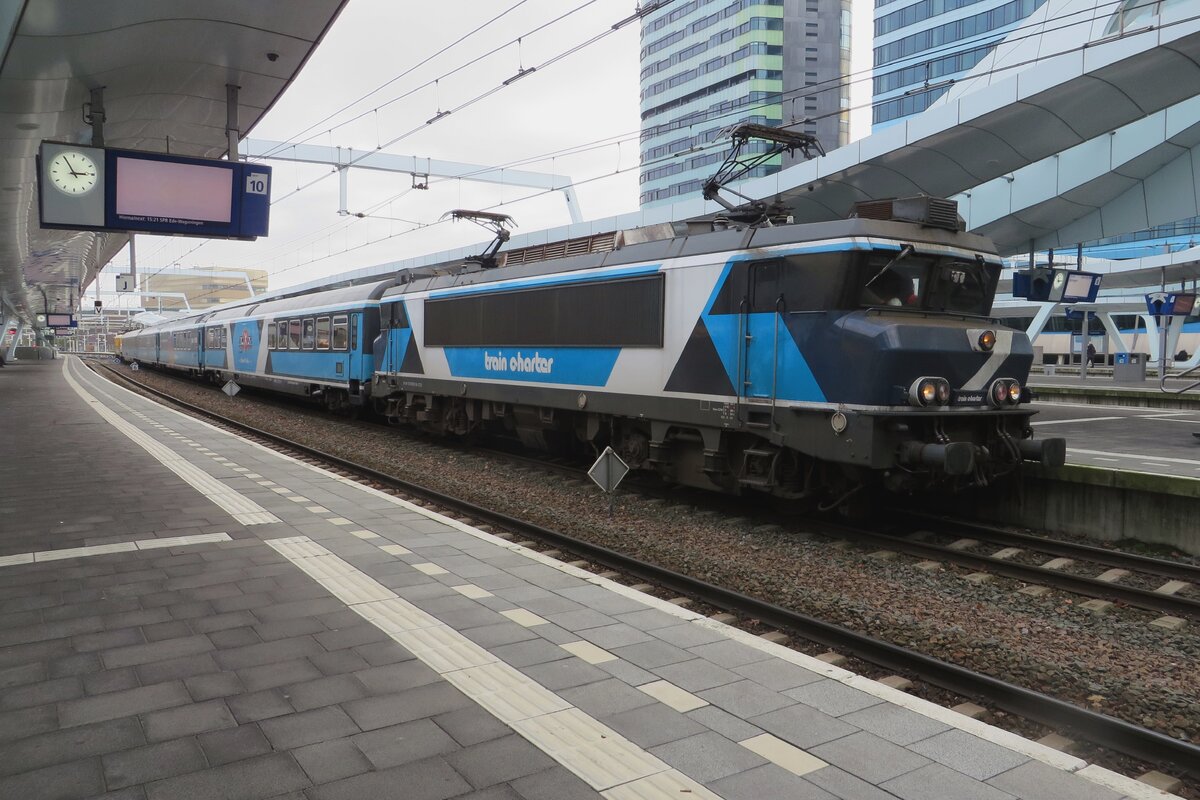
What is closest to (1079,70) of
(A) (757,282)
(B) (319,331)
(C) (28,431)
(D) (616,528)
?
(A) (757,282)

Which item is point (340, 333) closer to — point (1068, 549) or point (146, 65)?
point (146, 65)

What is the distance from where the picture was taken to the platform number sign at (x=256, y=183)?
13.3 meters

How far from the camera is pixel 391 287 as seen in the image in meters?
17.8

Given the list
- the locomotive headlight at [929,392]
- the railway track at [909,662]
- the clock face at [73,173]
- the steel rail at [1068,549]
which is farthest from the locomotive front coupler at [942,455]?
the clock face at [73,173]

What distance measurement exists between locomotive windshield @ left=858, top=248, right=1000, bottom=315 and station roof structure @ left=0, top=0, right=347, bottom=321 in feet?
22.0

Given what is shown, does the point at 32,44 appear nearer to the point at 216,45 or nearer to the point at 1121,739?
the point at 216,45

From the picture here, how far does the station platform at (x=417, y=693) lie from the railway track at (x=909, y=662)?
57cm

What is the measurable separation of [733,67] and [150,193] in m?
78.7

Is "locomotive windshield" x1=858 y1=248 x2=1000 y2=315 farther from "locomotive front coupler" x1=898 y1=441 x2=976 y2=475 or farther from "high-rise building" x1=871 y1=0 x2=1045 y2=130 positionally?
"high-rise building" x1=871 y1=0 x2=1045 y2=130

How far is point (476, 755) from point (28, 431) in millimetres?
16517

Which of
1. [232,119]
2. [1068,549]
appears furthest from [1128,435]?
[232,119]

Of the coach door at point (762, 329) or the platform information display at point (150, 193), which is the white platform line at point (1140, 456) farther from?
the platform information display at point (150, 193)

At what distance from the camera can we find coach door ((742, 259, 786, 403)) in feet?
27.5

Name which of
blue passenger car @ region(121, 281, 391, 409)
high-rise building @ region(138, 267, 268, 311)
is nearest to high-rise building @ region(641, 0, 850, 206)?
high-rise building @ region(138, 267, 268, 311)
